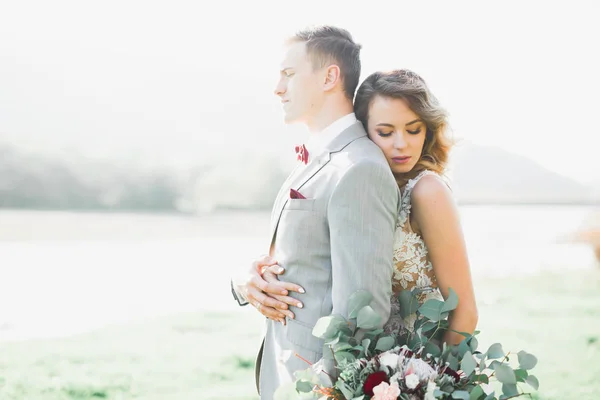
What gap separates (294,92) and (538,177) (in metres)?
12.4

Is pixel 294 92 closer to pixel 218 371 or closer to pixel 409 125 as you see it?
pixel 409 125

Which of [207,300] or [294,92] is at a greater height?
[294,92]

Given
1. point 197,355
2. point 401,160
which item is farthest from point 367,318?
point 197,355

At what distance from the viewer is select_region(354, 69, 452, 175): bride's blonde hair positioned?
200 cm

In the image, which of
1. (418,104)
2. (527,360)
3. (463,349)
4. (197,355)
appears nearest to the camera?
(527,360)

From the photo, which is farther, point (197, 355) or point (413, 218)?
point (197, 355)

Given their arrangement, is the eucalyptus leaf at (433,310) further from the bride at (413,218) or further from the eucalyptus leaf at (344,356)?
the eucalyptus leaf at (344,356)

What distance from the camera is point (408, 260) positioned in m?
1.97

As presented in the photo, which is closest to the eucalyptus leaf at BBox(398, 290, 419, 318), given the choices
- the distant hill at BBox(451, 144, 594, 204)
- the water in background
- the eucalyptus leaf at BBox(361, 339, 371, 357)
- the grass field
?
the eucalyptus leaf at BBox(361, 339, 371, 357)

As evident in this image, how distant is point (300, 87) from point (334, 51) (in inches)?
6.8

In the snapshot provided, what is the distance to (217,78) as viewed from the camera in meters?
15.9

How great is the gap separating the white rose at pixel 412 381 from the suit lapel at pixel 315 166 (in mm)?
646

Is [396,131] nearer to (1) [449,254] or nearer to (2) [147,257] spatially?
(1) [449,254]

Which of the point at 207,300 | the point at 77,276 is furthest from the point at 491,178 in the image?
the point at 77,276
